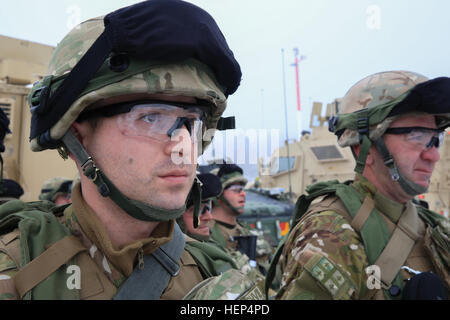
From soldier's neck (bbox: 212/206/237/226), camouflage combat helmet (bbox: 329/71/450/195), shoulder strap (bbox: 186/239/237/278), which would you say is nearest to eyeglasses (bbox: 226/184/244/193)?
soldier's neck (bbox: 212/206/237/226)

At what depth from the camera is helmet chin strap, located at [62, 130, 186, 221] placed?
5.33 ft

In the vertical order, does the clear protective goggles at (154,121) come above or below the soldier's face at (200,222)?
above

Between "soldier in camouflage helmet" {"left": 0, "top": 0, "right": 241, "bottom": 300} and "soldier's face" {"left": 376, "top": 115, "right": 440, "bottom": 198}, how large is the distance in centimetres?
187

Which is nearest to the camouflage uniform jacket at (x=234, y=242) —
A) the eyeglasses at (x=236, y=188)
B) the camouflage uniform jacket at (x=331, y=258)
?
the eyeglasses at (x=236, y=188)

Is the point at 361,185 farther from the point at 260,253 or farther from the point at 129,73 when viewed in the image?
the point at 260,253

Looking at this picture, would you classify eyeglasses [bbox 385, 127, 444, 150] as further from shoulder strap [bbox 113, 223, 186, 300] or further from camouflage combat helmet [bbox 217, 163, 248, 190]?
camouflage combat helmet [bbox 217, 163, 248, 190]

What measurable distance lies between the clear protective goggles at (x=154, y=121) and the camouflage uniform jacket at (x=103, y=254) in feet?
1.47

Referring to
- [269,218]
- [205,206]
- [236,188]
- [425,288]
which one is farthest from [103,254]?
[269,218]

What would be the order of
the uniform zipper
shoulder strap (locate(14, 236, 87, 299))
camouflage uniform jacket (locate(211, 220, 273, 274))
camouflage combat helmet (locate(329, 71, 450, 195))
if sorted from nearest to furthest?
shoulder strap (locate(14, 236, 87, 299)) → the uniform zipper → camouflage combat helmet (locate(329, 71, 450, 195)) → camouflage uniform jacket (locate(211, 220, 273, 274))

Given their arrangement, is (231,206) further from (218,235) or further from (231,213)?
(218,235)

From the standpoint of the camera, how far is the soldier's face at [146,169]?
161 centimetres

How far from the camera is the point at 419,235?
116 inches

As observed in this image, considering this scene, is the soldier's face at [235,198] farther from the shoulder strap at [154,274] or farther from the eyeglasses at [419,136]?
the shoulder strap at [154,274]
